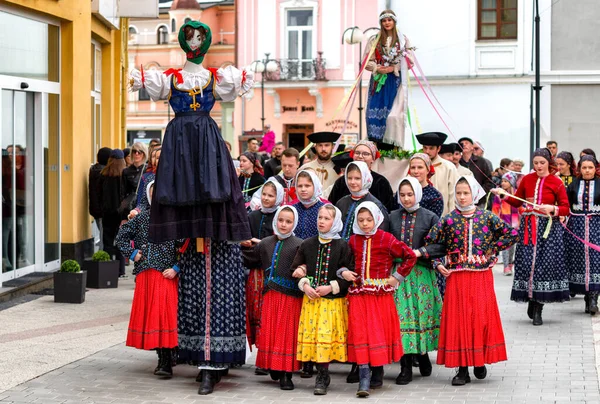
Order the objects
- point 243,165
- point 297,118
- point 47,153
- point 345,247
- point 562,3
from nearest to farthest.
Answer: point 345,247 < point 243,165 < point 47,153 < point 562,3 < point 297,118

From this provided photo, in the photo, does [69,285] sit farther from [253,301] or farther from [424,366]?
[424,366]

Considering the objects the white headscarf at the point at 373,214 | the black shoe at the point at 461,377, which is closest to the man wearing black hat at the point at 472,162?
the black shoe at the point at 461,377

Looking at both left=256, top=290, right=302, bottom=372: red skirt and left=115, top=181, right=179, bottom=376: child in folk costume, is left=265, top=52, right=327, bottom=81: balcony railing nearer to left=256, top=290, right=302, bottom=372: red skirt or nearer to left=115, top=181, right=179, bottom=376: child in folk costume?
left=115, top=181, right=179, bottom=376: child in folk costume

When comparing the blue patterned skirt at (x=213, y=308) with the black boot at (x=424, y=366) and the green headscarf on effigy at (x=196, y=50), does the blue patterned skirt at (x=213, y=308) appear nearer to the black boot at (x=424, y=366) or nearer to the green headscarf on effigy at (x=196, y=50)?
the green headscarf on effigy at (x=196, y=50)

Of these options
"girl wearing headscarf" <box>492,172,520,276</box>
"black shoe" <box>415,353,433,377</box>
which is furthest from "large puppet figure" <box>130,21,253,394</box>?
"girl wearing headscarf" <box>492,172,520,276</box>

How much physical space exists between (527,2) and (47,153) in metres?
21.8

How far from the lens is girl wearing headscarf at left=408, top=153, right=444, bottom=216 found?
10109mm

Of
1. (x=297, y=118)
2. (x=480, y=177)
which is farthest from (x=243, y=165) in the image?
(x=297, y=118)

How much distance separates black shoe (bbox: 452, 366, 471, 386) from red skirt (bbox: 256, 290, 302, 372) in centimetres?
126

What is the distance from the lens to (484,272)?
368 inches

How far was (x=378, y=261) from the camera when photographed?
29.4 feet

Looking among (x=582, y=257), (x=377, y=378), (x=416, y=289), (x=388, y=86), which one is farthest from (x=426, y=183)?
(x=582, y=257)

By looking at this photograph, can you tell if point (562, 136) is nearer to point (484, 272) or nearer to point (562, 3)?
point (562, 3)

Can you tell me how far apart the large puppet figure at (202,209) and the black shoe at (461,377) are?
1708 millimetres
